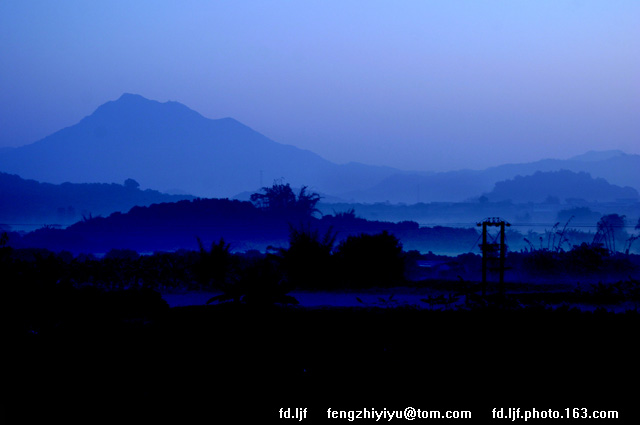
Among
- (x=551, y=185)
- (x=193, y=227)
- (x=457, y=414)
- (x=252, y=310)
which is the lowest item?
(x=457, y=414)

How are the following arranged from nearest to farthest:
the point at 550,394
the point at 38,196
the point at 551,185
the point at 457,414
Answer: the point at 457,414 → the point at 550,394 → the point at 38,196 → the point at 551,185

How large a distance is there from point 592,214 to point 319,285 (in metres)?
31.0

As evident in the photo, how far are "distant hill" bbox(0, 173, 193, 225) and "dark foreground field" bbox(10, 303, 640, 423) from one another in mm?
37793

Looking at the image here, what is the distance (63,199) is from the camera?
5006 centimetres

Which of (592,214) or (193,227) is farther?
(592,214)

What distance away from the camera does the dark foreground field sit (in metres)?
5.64

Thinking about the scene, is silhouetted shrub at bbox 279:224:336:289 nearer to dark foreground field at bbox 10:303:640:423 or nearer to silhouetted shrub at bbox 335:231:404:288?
silhouetted shrub at bbox 335:231:404:288

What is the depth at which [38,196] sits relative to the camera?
4944 cm

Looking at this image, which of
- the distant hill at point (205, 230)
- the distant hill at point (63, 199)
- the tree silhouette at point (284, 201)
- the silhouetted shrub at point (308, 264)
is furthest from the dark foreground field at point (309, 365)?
the distant hill at point (63, 199)

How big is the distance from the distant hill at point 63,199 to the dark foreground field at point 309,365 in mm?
37793

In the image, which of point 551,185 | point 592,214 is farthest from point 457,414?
point 551,185

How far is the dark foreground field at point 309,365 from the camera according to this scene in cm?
564

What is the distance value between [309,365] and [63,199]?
4775cm

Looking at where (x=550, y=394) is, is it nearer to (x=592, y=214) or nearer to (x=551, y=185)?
(x=592, y=214)
